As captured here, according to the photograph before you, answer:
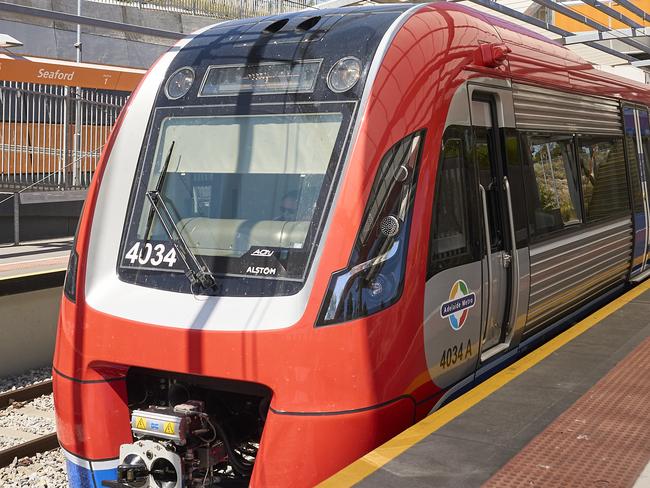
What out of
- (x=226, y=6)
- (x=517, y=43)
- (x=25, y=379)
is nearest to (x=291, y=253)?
(x=517, y=43)

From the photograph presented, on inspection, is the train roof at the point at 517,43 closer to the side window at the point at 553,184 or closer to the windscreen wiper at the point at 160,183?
the side window at the point at 553,184

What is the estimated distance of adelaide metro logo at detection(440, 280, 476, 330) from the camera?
15.3ft

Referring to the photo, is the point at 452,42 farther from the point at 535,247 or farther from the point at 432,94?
the point at 535,247

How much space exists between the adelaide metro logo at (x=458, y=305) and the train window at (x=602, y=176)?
296 cm

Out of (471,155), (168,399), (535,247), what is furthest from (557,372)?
(168,399)

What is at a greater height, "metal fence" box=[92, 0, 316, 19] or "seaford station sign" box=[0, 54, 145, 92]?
"metal fence" box=[92, 0, 316, 19]

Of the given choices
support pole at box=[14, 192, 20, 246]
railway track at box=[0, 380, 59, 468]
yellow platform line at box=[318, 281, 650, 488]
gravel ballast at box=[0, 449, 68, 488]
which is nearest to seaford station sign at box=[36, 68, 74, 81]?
support pole at box=[14, 192, 20, 246]

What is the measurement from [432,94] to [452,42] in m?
0.51

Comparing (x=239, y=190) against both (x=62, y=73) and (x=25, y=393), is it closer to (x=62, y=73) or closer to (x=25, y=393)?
(x=25, y=393)

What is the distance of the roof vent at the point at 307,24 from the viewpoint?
197 inches

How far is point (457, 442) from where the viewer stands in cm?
398

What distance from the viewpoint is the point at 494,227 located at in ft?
17.6

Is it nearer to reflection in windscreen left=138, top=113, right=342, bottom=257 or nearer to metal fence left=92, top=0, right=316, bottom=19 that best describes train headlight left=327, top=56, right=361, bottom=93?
reflection in windscreen left=138, top=113, right=342, bottom=257

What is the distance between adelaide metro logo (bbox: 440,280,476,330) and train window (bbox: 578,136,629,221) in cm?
296
